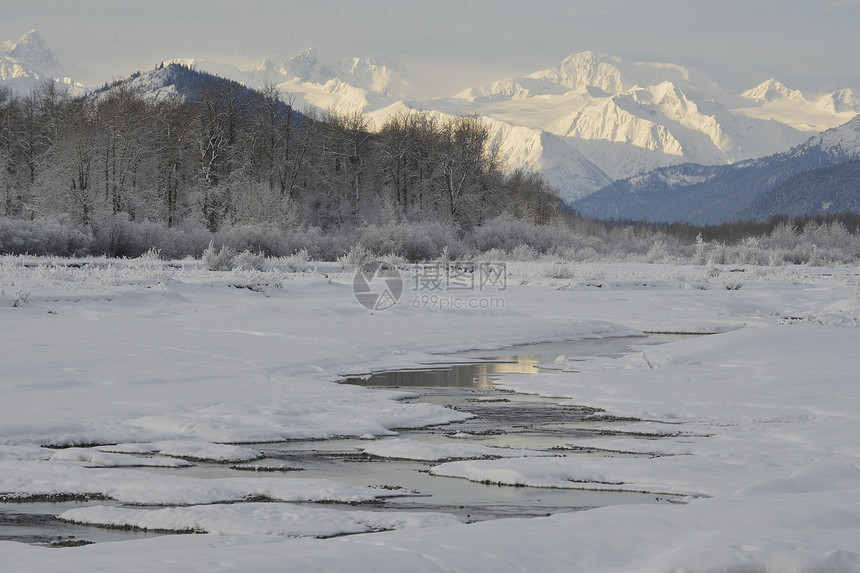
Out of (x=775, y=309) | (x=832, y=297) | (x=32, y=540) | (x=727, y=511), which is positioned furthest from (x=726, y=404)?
(x=832, y=297)

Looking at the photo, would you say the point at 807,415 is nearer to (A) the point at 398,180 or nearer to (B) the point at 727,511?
(B) the point at 727,511

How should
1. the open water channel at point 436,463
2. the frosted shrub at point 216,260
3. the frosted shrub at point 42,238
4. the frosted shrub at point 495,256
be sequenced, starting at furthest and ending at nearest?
the frosted shrub at point 495,256 → the frosted shrub at point 42,238 → the frosted shrub at point 216,260 → the open water channel at point 436,463

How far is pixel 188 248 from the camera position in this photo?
43.4 meters

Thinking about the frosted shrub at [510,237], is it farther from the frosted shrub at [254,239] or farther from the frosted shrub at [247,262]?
the frosted shrub at [247,262]

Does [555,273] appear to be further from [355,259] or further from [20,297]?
[20,297]

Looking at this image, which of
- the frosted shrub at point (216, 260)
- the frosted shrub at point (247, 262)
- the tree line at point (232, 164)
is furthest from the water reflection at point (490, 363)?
the tree line at point (232, 164)

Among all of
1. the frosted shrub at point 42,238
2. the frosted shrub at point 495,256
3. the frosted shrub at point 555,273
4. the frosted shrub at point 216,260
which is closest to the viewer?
the frosted shrub at point 216,260

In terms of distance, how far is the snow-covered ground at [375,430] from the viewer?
5.55 meters

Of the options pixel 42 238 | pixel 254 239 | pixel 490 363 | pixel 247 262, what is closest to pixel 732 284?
pixel 490 363

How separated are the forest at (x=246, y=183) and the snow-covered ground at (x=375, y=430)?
19.9 m

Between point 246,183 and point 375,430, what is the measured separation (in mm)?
45949

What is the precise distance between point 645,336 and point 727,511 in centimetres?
1702

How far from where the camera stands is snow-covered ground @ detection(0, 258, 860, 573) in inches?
219

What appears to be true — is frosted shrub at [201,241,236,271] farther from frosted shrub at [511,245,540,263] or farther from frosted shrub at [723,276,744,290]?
frosted shrub at [511,245,540,263]
